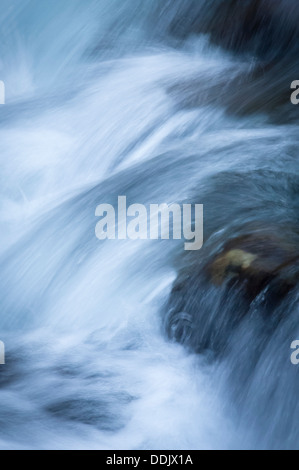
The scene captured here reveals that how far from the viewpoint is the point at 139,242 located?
3680 millimetres

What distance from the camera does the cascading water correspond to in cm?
289

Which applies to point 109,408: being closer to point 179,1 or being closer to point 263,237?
point 263,237

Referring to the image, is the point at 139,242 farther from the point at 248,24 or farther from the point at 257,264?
the point at 248,24

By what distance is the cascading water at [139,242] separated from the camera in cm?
289

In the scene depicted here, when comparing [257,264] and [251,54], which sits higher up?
[251,54]

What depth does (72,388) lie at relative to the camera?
3.09m

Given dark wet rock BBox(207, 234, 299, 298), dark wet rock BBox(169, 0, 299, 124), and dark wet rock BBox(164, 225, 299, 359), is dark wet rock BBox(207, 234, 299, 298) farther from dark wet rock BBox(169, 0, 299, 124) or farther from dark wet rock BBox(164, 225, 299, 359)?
dark wet rock BBox(169, 0, 299, 124)

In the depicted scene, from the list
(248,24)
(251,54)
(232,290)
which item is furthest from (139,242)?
(248,24)

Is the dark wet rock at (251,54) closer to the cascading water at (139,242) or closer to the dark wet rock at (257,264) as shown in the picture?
the cascading water at (139,242)

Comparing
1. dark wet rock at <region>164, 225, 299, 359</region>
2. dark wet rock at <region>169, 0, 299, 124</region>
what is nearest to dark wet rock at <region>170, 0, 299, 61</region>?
A: dark wet rock at <region>169, 0, 299, 124</region>

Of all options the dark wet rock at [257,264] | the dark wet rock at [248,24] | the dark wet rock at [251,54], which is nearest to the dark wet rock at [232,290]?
the dark wet rock at [257,264]

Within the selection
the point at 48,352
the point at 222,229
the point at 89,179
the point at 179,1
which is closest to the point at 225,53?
the point at 179,1
